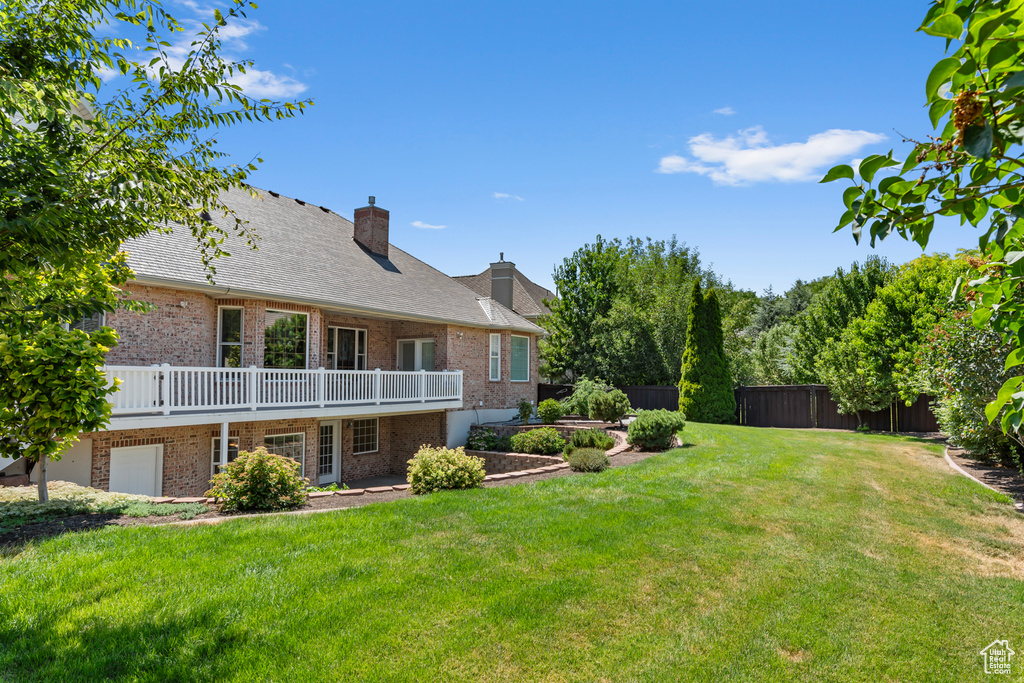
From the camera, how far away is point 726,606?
15.7 ft

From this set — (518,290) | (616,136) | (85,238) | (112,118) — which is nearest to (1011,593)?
(85,238)

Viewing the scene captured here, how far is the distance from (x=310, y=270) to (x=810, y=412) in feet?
64.0

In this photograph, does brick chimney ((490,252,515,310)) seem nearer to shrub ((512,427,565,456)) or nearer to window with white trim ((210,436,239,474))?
shrub ((512,427,565,456))

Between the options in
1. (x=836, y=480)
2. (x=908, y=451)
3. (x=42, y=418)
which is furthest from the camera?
(x=908, y=451)

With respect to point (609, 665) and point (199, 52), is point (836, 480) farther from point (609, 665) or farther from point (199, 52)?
point (199, 52)

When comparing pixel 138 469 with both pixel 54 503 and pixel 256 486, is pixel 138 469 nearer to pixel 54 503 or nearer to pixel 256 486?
pixel 54 503

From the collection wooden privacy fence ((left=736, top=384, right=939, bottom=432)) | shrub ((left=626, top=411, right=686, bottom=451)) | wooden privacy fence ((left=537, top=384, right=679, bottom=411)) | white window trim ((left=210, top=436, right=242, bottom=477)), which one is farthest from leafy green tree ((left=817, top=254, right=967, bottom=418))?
white window trim ((left=210, top=436, right=242, bottom=477))

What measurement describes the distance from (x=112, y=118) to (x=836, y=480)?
11.9m

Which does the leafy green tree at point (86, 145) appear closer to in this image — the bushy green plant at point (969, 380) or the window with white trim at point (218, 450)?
the window with white trim at point (218, 450)

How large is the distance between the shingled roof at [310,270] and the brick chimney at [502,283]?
13.1ft

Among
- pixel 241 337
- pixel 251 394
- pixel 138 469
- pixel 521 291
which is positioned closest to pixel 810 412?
pixel 521 291

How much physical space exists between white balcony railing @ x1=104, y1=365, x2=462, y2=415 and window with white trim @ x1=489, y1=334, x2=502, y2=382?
14.8 ft

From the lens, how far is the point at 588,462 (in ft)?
36.5

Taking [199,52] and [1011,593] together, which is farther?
[1011,593]
